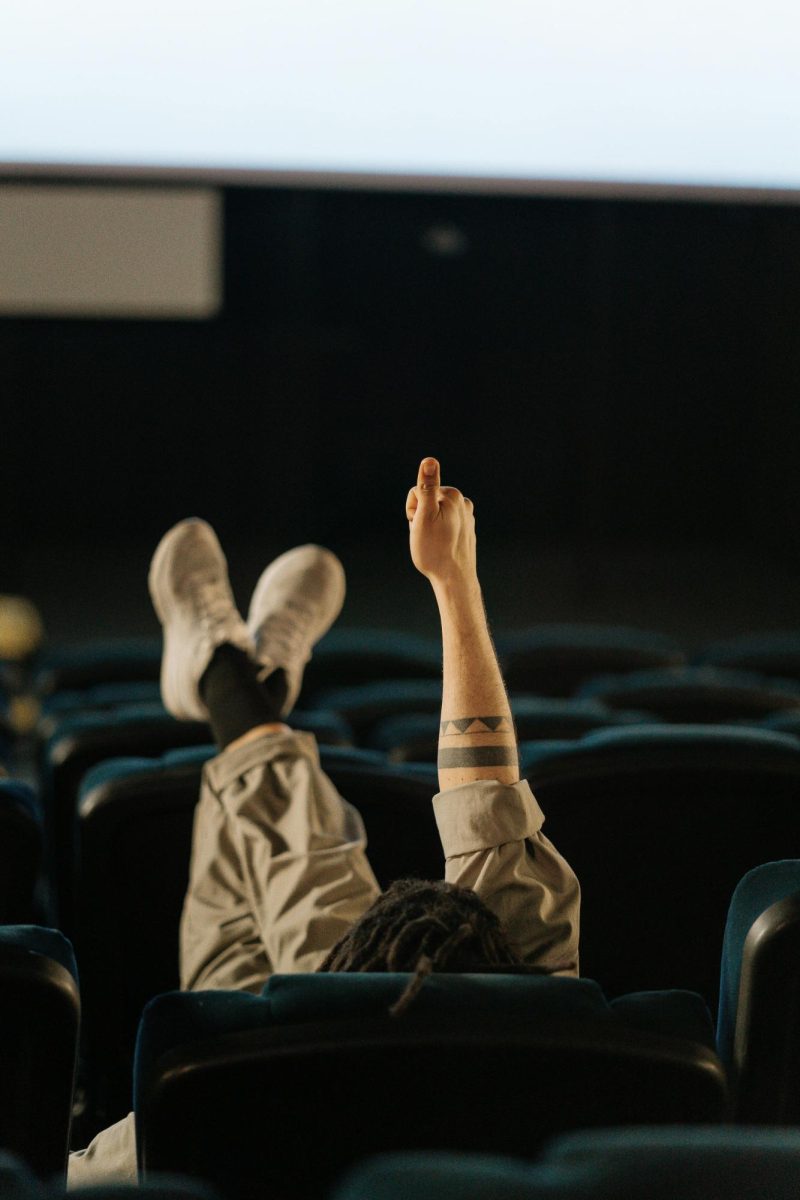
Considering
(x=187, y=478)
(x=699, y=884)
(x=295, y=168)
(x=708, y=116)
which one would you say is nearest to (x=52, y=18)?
(x=295, y=168)

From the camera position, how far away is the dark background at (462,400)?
A: 7316 millimetres

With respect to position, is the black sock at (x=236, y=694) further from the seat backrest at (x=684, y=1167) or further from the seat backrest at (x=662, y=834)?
the seat backrest at (x=684, y=1167)

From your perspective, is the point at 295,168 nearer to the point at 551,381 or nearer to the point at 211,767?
the point at 211,767

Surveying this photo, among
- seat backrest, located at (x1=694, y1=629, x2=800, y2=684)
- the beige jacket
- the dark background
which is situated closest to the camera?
the beige jacket

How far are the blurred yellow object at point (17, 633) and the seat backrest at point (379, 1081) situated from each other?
493 centimetres

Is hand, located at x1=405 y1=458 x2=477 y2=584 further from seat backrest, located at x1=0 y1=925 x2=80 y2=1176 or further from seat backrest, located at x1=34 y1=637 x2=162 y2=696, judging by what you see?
seat backrest, located at x1=34 y1=637 x2=162 y2=696

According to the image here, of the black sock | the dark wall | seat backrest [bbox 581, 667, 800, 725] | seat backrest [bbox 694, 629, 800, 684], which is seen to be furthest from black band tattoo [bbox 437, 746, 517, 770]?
the dark wall

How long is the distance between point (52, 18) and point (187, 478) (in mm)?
4283

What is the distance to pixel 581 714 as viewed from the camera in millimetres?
2154

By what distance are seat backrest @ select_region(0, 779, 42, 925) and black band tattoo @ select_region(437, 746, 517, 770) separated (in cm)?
53

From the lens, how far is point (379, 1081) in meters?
0.92

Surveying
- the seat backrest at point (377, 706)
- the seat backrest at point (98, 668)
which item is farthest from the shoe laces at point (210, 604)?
the seat backrest at point (98, 668)

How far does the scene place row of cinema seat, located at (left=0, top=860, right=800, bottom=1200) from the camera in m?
0.91

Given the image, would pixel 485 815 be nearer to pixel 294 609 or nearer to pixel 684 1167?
pixel 684 1167
